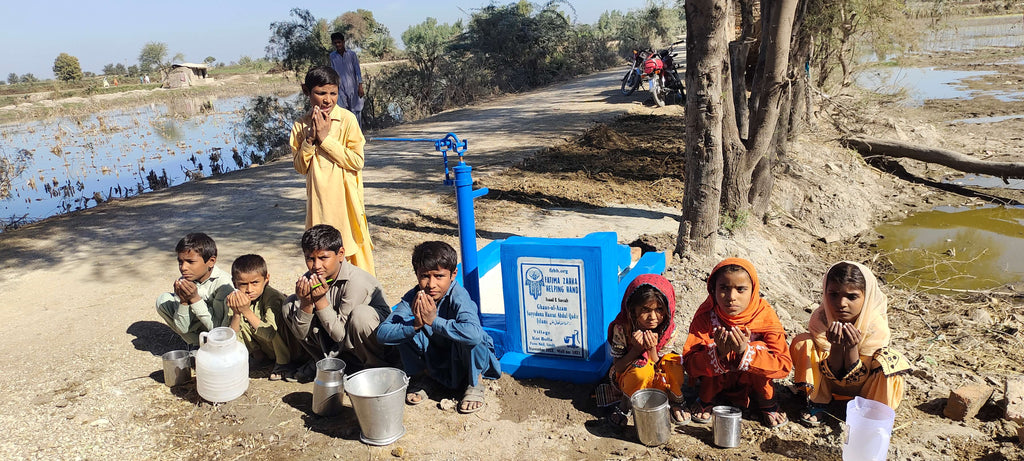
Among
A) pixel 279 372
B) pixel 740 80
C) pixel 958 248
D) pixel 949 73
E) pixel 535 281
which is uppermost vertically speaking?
pixel 740 80

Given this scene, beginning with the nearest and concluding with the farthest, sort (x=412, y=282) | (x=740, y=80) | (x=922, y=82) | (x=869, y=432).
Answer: (x=869, y=432) < (x=412, y=282) < (x=740, y=80) < (x=922, y=82)

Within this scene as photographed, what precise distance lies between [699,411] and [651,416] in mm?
408

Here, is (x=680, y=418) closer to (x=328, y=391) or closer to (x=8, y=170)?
(x=328, y=391)

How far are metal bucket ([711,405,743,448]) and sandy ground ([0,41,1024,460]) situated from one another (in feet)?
0.15

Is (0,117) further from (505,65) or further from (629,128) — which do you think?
(629,128)

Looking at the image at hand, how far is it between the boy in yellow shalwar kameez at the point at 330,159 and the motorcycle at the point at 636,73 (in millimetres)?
10464

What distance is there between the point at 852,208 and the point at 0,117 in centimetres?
2429

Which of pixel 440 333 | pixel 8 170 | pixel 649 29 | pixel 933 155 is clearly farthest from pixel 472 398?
pixel 649 29

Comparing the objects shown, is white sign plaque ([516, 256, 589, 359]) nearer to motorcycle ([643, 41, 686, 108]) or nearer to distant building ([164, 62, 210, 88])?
motorcycle ([643, 41, 686, 108])

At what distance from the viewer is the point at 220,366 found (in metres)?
3.40

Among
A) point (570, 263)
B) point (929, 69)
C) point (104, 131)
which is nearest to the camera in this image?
point (570, 263)

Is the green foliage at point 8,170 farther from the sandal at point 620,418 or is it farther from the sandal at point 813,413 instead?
the sandal at point 813,413

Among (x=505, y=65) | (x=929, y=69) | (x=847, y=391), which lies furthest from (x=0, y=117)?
(x=929, y=69)

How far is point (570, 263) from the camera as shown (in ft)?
11.1
